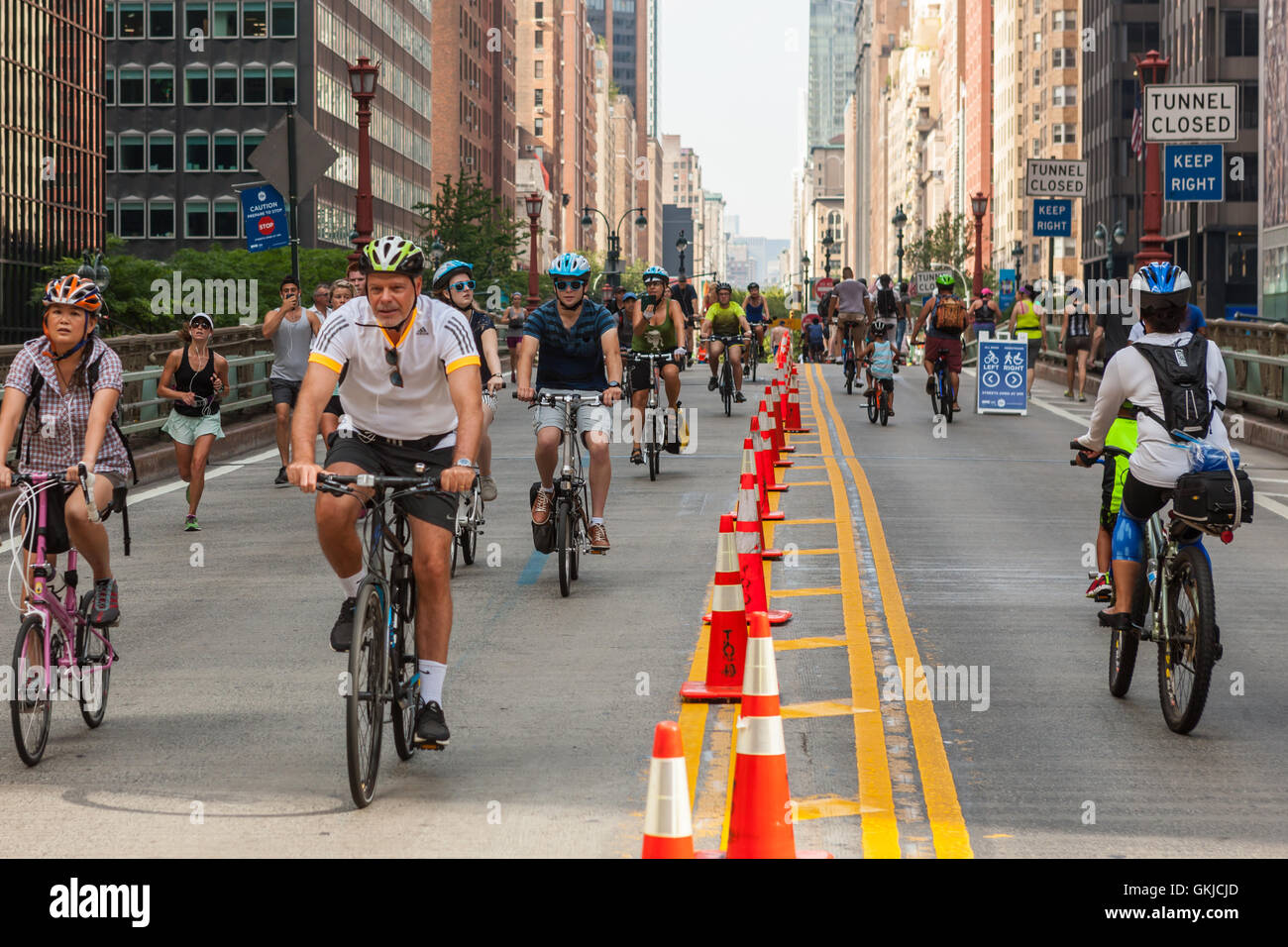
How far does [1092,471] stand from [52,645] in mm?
14596

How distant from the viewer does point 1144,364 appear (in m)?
8.04

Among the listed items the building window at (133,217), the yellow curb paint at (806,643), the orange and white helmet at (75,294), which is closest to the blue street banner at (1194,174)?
the yellow curb paint at (806,643)

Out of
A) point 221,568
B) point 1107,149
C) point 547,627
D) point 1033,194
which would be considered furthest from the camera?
point 1107,149

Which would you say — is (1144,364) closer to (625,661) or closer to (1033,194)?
(625,661)

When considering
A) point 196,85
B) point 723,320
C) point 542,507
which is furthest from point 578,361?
point 196,85

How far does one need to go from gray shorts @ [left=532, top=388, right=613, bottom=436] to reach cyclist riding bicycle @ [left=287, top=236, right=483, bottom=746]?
5.15 metres

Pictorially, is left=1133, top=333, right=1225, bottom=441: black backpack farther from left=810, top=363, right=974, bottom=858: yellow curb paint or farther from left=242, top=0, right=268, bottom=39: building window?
left=242, top=0, right=268, bottom=39: building window

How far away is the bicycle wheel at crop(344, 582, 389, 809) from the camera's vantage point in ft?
21.2

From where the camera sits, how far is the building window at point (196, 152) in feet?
292

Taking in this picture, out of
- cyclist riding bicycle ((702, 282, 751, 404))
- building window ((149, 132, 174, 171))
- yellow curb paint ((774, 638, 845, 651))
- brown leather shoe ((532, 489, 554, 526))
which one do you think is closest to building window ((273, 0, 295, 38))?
building window ((149, 132, 174, 171))

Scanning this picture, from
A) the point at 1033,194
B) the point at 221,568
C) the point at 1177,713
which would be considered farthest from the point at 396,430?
the point at 1033,194

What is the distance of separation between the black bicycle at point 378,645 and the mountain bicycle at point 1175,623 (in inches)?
114

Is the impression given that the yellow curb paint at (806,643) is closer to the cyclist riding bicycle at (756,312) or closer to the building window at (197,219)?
the cyclist riding bicycle at (756,312)

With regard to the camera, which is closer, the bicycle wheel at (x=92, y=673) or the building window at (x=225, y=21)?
the bicycle wheel at (x=92, y=673)
